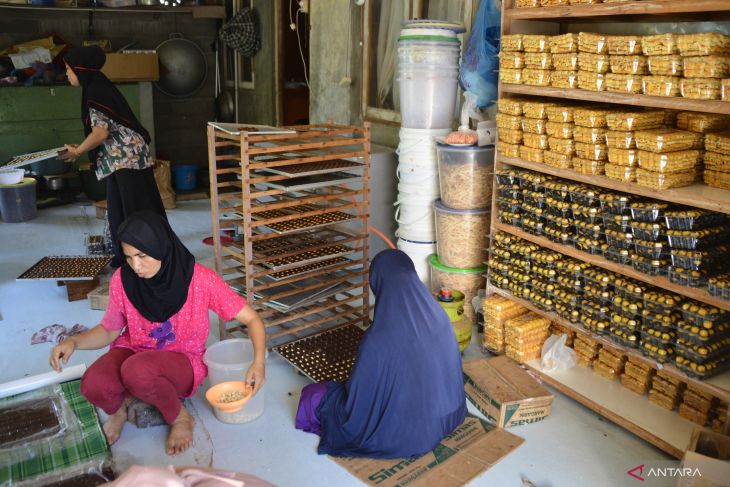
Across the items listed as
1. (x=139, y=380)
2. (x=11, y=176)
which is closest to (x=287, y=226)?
(x=139, y=380)

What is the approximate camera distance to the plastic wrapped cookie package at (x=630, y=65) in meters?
2.72

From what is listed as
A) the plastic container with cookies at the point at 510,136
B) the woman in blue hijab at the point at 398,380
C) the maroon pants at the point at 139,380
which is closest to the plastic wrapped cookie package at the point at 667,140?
the plastic container with cookies at the point at 510,136

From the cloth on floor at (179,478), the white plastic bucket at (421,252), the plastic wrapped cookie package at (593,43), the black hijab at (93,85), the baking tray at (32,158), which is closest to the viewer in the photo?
the cloth on floor at (179,478)

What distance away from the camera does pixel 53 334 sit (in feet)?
12.5

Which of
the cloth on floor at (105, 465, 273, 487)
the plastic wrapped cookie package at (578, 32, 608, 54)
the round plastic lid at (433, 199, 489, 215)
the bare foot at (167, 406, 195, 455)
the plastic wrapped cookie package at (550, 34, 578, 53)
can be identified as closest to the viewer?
the cloth on floor at (105, 465, 273, 487)

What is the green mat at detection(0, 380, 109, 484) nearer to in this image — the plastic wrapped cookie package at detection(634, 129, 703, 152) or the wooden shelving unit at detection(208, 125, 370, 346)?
the wooden shelving unit at detection(208, 125, 370, 346)

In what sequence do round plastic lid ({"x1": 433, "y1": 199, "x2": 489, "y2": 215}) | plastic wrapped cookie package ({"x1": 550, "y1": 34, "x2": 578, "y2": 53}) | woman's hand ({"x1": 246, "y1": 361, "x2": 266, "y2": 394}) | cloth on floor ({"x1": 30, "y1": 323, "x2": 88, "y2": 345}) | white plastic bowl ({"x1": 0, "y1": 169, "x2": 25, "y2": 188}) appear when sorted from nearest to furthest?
woman's hand ({"x1": 246, "y1": 361, "x2": 266, "y2": 394}) < plastic wrapped cookie package ({"x1": 550, "y1": 34, "x2": 578, "y2": 53}) < cloth on floor ({"x1": 30, "y1": 323, "x2": 88, "y2": 345}) < round plastic lid ({"x1": 433, "y1": 199, "x2": 489, "y2": 215}) < white plastic bowl ({"x1": 0, "y1": 169, "x2": 25, "y2": 188})

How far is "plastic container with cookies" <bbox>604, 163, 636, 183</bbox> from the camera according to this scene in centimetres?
280

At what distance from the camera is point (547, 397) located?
300cm

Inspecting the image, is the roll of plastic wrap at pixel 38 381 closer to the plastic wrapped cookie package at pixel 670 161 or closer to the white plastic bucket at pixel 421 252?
the white plastic bucket at pixel 421 252

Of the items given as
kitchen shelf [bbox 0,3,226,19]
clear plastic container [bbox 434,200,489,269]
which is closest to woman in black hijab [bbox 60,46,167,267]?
clear plastic container [bbox 434,200,489,269]

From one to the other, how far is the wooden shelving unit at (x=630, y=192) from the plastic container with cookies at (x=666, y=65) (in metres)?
0.10

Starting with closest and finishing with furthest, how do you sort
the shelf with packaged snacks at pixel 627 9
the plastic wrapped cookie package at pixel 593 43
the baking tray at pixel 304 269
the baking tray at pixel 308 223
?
1. the shelf with packaged snacks at pixel 627 9
2. the plastic wrapped cookie package at pixel 593 43
3. the baking tray at pixel 308 223
4. the baking tray at pixel 304 269

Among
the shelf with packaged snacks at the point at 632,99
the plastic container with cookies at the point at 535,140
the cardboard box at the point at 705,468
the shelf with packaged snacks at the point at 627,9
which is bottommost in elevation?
the cardboard box at the point at 705,468
